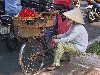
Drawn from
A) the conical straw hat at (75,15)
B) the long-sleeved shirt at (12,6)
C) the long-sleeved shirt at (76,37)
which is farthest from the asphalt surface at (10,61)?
the conical straw hat at (75,15)

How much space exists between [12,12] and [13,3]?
9.9 inches

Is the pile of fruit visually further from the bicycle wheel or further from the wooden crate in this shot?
the bicycle wheel

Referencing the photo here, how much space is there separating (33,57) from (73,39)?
998 millimetres

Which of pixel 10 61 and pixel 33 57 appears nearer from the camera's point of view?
pixel 33 57

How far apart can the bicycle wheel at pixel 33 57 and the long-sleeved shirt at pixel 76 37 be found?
489 millimetres

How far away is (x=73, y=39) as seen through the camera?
20.5 feet

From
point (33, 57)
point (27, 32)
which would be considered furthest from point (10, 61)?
point (27, 32)

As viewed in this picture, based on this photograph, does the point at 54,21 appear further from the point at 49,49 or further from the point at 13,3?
the point at 13,3

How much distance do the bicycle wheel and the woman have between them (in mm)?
328

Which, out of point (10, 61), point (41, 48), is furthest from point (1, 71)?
point (41, 48)

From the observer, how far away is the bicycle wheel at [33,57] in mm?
6195

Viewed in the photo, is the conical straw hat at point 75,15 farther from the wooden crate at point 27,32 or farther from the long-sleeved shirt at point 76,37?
the wooden crate at point 27,32

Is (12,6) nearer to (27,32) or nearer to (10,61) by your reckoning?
(10,61)

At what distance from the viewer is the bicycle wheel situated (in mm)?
6195
